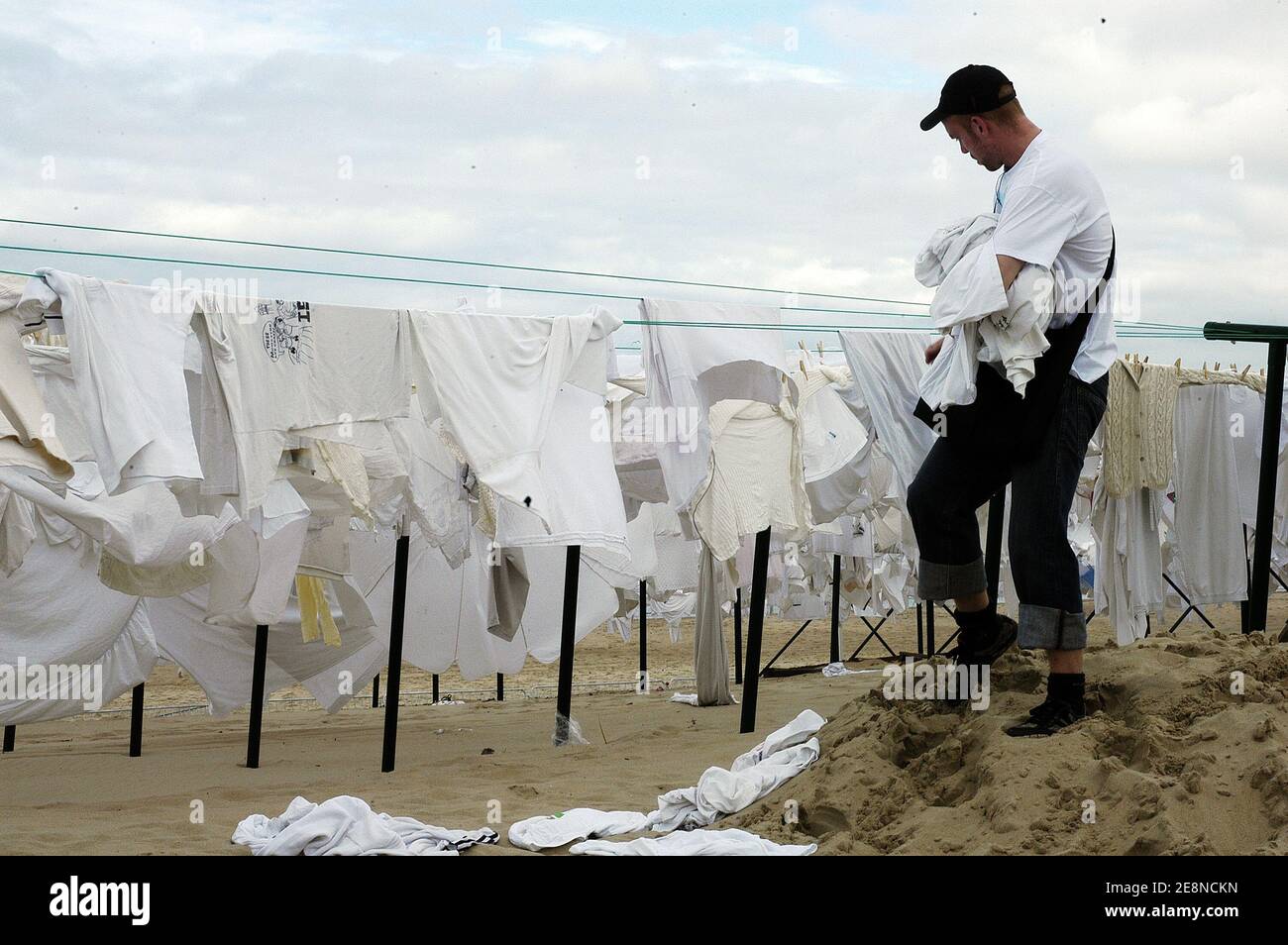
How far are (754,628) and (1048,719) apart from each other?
417cm

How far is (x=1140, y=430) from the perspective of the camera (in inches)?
306

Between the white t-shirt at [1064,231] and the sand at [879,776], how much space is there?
111cm

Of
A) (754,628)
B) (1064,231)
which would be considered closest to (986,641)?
(1064,231)

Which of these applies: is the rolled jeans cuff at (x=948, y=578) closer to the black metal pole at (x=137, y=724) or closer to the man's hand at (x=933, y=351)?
the man's hand at (x=933, y=351)

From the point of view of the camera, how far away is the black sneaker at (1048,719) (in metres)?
3.52

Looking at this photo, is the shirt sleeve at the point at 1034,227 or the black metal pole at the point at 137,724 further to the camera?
the black metal pole at the point at 137,724

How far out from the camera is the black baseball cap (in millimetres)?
3506

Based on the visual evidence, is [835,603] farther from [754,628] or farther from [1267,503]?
[1267,503]

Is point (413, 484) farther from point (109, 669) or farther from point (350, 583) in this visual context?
point (109, 669)

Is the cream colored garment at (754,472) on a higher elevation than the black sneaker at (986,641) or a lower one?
higher

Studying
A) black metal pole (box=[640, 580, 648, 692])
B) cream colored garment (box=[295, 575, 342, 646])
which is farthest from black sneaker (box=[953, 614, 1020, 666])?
black metal pole (box=[640, 580, 648, 692])

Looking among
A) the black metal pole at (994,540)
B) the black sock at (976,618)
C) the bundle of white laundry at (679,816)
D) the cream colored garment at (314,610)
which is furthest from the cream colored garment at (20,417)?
the black metal pole at (994,540)

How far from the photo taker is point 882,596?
54.5 ft
